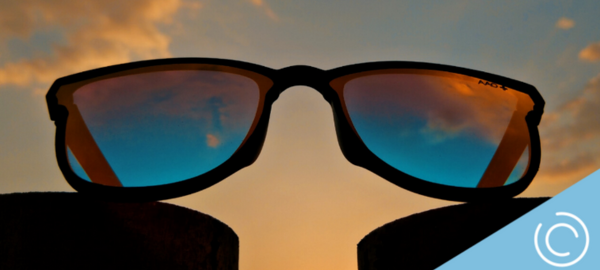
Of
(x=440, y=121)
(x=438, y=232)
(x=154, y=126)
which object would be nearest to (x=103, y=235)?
(x=154, y=126)

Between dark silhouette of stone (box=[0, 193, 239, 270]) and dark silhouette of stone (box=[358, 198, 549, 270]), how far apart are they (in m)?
0.20

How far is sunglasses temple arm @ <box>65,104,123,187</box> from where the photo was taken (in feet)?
2.09

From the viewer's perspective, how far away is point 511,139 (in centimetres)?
73

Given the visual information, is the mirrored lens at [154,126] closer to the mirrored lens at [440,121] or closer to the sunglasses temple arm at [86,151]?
the sunglasses temple arm at [86,151]

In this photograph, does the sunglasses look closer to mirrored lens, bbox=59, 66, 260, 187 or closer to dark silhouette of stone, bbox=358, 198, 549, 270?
mirrored lens, bbox=59, 66, 260, 187

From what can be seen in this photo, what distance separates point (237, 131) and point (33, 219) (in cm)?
35

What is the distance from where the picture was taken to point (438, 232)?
0.49 metres

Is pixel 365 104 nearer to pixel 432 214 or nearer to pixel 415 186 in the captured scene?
pixel 415 186

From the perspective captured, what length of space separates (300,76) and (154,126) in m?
0.26

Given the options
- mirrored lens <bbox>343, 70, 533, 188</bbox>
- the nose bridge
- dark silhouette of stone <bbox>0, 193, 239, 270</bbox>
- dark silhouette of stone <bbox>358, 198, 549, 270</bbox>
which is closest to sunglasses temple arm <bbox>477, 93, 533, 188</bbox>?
mirrored lens <bbox>343, 70, 533, 188</bbox>

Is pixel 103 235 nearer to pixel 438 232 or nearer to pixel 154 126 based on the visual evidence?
pixel 154 126

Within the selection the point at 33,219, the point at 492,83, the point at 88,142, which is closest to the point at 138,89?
the point at 88,142

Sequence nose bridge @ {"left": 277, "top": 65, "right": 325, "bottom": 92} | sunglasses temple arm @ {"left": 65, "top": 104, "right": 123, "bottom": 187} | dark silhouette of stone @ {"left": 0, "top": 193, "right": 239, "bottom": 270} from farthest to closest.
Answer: nose bridge @ {"left": 277, "top": 65, "right": 325, "bottom": 92}, sunglasses temple arm @ {"left": 65, "top": 104, "right": 123, "bottom": 187}, dark silhouette of stone @ {"left": 0, "top": 193, "right": 239, "bottom": 270}

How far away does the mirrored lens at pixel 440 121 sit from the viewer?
72 cm
